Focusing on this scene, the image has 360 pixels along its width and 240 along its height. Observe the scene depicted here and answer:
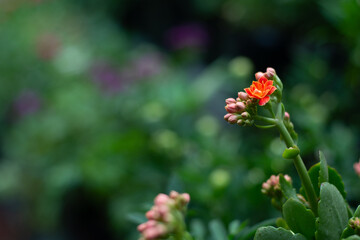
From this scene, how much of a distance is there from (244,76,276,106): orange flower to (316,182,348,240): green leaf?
109mm

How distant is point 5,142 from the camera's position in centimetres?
261

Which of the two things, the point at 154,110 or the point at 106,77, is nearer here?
the point at 154,110

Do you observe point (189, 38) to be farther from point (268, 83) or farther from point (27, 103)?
point (268, 83)

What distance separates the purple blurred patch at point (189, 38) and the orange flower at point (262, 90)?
2.52 m

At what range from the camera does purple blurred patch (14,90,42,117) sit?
2.43m

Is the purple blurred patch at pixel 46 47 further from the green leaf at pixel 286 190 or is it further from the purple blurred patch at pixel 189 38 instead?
the green leaf at pixel 286 190

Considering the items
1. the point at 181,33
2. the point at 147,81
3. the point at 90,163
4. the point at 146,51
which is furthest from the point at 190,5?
the point at 90,163

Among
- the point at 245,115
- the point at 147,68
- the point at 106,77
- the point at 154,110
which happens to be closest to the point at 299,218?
the point at 245,115

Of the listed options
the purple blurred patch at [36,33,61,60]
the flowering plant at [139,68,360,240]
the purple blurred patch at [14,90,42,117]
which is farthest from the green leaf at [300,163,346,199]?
the purple blurred patch at [36,33,61,60]

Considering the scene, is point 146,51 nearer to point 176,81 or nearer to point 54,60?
point 54,60

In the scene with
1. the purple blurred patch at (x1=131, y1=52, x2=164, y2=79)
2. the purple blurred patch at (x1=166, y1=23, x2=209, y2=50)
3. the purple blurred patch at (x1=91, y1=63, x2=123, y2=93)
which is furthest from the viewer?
the purple blurred patch at (x1=166, y1=23, x2=209, y2=50)

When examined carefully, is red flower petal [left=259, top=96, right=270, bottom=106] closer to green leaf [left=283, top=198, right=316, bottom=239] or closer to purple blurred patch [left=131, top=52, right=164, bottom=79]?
green leaf [left=283, top=198, right=316, bottom=239]

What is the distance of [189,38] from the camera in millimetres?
2965

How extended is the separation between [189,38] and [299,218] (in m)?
2.62
